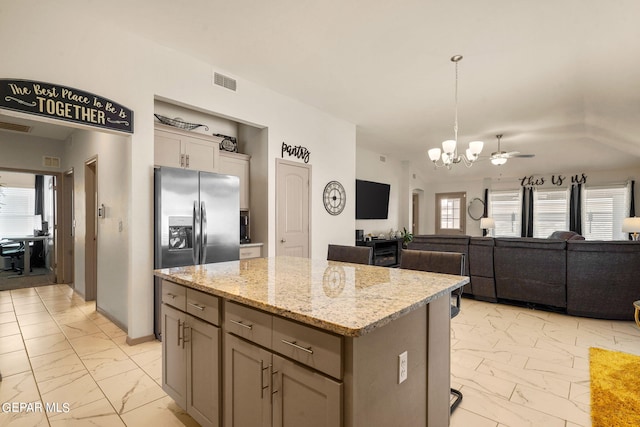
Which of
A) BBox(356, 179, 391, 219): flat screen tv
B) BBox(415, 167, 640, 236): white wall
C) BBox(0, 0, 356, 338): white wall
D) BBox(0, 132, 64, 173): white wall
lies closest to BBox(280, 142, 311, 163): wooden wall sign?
BBox(0, 0, 356, 338): white wall

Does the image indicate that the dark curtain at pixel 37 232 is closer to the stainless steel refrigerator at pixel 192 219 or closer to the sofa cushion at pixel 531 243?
the stainless steel refrigerator at pixel 192 219

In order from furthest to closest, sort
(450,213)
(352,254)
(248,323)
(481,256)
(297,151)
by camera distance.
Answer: (450,213), (297,151), (481,256), (352,254), (248,323)

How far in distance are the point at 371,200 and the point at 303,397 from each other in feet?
21.7

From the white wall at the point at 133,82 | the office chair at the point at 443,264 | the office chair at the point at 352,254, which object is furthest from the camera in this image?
the office chair at the point at 352,254

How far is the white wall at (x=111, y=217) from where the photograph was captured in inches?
132

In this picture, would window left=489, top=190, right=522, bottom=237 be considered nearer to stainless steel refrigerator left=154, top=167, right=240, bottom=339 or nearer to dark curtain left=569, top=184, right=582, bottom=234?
dark curtain left=569, top=184, right=582, bottom=234

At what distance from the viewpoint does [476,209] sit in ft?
31.6

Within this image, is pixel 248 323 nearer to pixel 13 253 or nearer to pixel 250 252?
pixel 250 252

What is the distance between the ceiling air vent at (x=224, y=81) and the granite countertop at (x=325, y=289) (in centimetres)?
248

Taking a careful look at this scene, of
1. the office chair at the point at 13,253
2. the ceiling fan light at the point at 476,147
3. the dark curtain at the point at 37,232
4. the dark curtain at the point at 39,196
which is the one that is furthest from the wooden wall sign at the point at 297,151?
the dark curtain at the point at 39,196

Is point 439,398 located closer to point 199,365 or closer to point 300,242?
point 199,365

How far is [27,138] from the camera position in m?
5.39

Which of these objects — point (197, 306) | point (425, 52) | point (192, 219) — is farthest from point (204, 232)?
point (425, 52)

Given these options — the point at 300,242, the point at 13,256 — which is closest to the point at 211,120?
the point at 300,242
